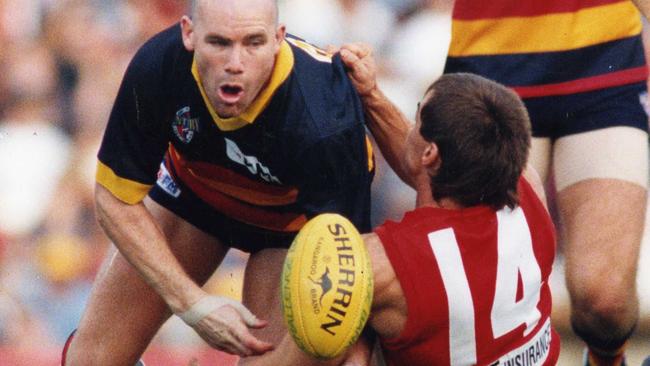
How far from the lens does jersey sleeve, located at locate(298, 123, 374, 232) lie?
4301 mm

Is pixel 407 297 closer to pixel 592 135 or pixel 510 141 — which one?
pixel 510 141

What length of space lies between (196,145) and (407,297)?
3.30 feet

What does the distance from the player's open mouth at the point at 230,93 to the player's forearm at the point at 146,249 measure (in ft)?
1.73

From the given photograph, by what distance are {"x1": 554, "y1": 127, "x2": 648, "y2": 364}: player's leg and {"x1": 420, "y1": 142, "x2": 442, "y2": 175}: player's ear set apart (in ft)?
3.85

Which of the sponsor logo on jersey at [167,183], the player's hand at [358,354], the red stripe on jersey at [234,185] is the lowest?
the sponsor logo on jersey at [167,183]

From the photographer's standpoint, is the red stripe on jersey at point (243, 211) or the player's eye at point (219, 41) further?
the red stripe on jersey at point (243, 211)

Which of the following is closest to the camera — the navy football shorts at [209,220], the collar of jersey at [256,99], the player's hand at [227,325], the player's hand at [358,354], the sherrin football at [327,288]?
the sherrin football at [327,288]

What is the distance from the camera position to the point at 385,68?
8.31 meters

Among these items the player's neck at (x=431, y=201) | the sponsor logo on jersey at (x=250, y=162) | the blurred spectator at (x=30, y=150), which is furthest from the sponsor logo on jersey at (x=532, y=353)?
the blurred spectator at (x=30, y=150)

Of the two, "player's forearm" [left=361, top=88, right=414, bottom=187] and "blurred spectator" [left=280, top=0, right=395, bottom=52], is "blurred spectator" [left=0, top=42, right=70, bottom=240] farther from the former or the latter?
"player's forearm" [left=361, top=88, right=414, bottom=187]

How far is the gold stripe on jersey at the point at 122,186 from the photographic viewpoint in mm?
4543

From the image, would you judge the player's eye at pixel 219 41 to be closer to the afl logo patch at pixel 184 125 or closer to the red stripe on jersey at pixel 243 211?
the afl logo patch at pixel 184 125

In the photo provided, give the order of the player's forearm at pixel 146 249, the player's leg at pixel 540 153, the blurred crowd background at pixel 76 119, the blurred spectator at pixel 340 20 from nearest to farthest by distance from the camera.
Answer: the player's forearm at pixel 146 249
the player's leg at pixel 540 153
the blurred crowd background at pixel 76 119
the blurred spectator at pixel 340 20

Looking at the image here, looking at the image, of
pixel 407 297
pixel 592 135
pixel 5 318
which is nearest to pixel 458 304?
pixel 407 297
